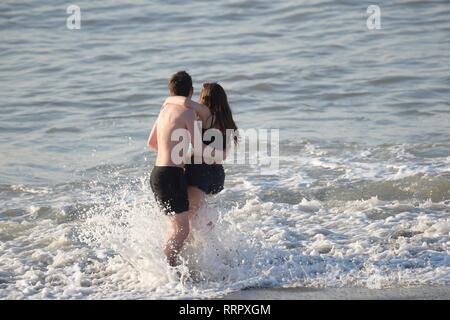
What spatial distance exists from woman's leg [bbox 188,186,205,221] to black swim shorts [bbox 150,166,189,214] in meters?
0.14

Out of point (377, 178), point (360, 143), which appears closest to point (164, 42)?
point (360, 143)

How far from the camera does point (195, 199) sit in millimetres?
6648

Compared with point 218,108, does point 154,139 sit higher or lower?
lower

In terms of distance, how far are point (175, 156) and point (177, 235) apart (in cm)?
61

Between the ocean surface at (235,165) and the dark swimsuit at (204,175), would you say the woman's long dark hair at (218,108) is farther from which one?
the ocean surface at (235,165)

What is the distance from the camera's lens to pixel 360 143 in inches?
424

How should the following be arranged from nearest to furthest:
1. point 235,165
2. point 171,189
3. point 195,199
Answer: point 171,189
point 195,199
point 235,165

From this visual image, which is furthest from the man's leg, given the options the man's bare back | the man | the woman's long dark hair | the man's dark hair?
the man's dark hair

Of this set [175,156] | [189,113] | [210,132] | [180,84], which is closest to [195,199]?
[175,156]

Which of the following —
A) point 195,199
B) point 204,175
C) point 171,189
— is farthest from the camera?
point 195,199

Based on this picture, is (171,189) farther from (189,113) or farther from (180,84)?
(180,84)

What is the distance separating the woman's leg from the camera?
663 centimetres

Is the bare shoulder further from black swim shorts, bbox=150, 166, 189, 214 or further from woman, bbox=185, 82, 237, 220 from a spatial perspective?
black swim shorts, bbox=150, 166, 189, 214

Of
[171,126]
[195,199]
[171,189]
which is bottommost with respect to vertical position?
[195,199]
